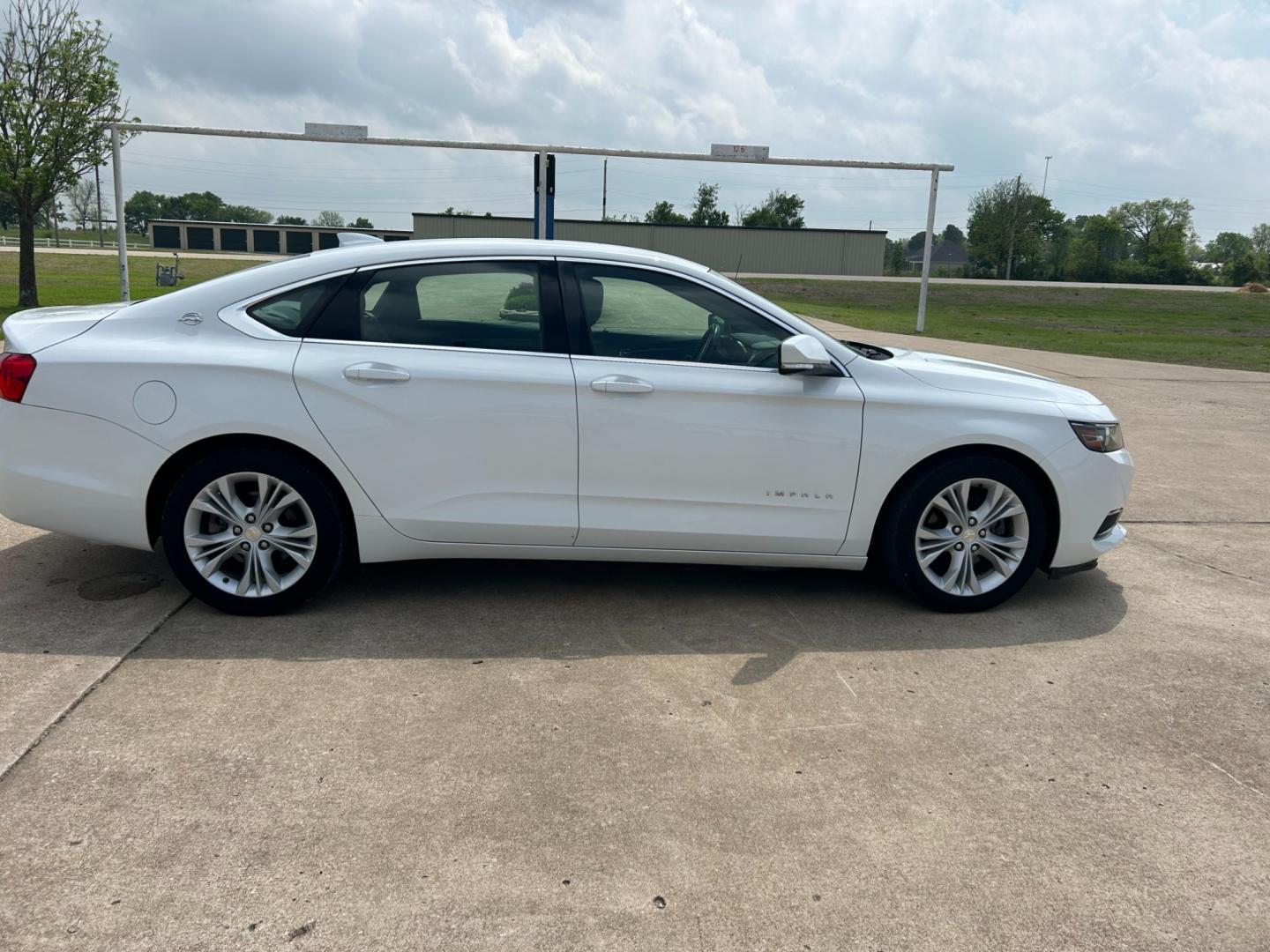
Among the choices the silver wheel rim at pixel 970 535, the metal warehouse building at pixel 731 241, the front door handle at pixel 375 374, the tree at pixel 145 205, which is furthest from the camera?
the tree at pixel 145 205

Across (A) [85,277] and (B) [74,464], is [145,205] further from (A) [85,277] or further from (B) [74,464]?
(B) [74,464]

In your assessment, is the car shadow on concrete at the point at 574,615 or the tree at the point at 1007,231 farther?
the tree at the point at 1007,231

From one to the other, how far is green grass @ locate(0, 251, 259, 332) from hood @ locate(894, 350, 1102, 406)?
1073 centimetres

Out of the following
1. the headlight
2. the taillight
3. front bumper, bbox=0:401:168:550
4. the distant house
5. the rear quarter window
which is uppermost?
the distant house

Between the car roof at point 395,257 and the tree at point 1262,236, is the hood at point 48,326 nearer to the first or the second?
the car roof at point 395,257

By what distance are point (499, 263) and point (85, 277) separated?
1414 inches

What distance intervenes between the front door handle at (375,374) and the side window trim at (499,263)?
0.43ft

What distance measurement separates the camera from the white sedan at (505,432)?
404cm

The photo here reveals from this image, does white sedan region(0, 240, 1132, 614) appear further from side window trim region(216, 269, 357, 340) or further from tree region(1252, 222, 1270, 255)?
tree region(1252, 222, 1270, 255)

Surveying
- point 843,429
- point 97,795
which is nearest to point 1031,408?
point 843,429

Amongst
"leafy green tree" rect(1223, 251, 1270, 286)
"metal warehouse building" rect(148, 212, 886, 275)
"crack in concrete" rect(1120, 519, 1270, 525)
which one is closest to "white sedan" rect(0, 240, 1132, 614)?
"crack in concrete" rect(1120, 519, 1270, 525)

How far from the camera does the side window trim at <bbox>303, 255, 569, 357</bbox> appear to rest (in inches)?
164

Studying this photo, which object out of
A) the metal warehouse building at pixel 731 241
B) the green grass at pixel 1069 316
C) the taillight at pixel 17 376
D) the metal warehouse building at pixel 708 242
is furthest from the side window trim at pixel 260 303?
the metal warehouse building at pixel 708 242

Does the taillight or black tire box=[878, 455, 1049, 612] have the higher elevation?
the taillight
